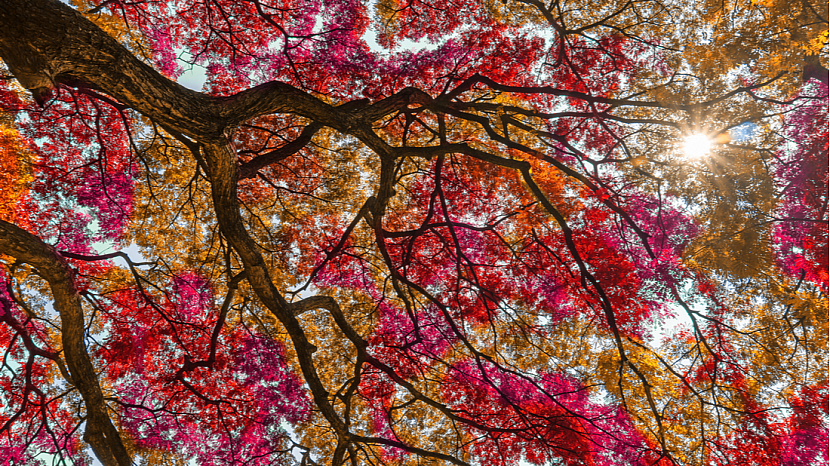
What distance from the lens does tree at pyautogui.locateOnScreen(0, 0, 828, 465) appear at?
338cm

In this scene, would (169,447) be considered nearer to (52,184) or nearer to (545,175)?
(52,184)

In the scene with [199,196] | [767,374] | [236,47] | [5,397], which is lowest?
[767,374]

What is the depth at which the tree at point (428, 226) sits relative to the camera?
3.38 meters

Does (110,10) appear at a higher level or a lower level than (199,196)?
higher

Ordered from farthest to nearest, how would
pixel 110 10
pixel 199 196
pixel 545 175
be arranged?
pixel 199 196 → pixel 110 10 → pixel 545 175

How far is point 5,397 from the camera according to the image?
609 centimetres

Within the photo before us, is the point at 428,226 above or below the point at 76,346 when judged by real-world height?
above

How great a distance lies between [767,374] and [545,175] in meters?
4.17

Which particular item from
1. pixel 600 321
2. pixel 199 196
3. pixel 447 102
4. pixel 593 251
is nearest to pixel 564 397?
pixel 600 321

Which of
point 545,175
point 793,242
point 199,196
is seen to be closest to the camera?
point 545,175

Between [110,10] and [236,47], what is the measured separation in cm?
168

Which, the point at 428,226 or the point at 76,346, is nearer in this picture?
the point at 76,346

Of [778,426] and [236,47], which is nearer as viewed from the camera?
[778,426]

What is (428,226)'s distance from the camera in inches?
178
